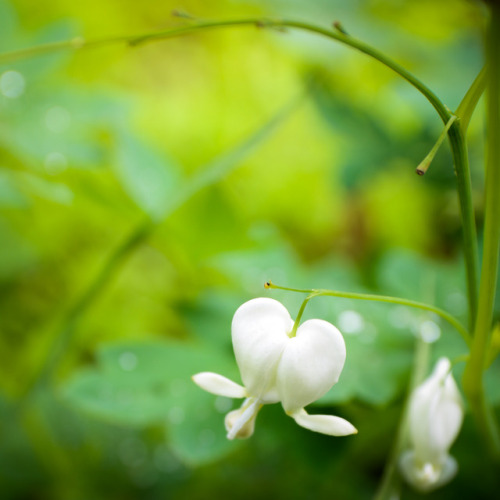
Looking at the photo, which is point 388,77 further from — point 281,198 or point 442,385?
point 442,385

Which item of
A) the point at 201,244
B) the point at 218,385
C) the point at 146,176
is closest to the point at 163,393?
the point at 218,385

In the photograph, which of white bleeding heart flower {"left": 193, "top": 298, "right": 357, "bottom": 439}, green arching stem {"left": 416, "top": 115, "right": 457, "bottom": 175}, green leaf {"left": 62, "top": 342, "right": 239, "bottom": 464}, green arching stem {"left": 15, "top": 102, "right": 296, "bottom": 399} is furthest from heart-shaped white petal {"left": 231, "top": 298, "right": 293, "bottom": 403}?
green arching stem {"left": 15, "top": 102, "right": 296, "bottom": 399}

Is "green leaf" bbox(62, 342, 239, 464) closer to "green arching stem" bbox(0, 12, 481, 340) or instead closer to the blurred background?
the blurred background

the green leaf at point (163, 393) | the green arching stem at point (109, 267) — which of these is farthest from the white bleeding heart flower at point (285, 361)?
the green arching stem at point (109, 267)

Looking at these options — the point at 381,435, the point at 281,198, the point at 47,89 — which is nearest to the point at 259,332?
the point at 381,435

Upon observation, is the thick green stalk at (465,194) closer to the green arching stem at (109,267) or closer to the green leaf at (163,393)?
the green leaf at (163,393)

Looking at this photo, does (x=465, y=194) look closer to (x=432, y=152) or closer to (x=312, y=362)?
(x=432, y=152)

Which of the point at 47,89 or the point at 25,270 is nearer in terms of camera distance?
the point at 47,89

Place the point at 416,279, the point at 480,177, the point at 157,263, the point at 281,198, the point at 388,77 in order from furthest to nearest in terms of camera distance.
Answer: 1. the point at 388,77
2. the point at 281,198
3. the point at 157,263
4. the point at 480,177
5. the point at 416,279
